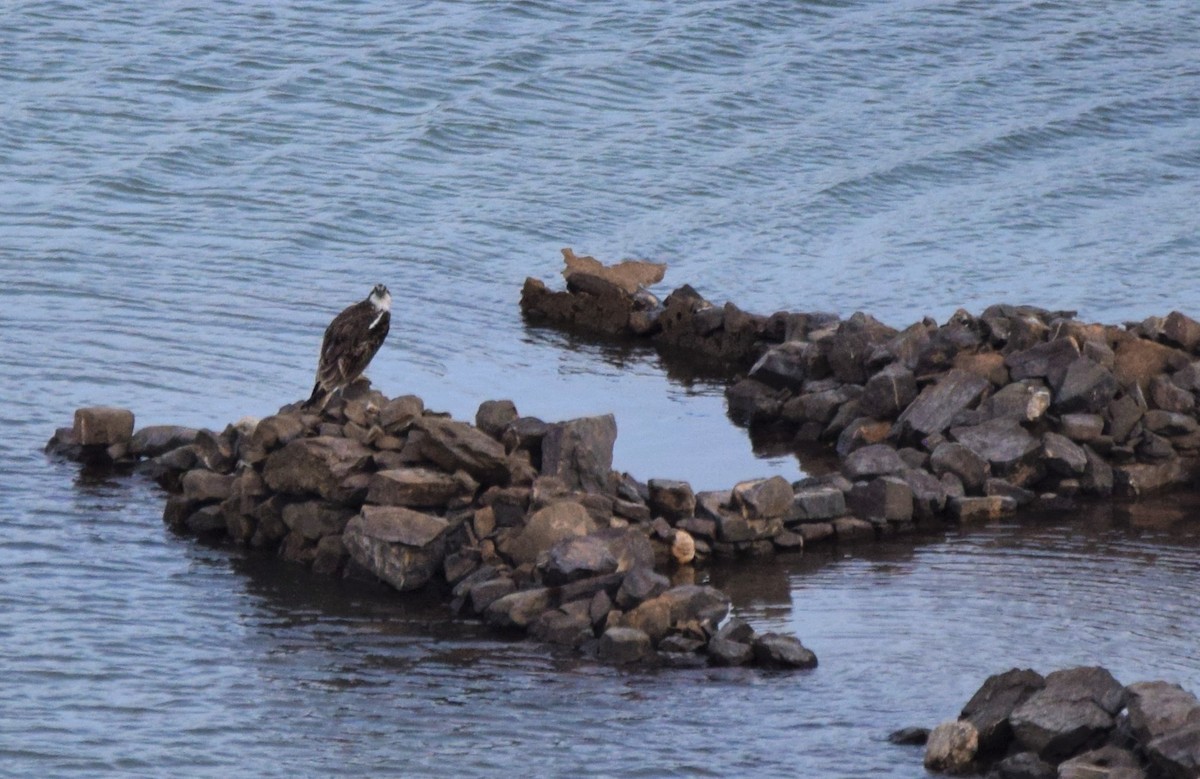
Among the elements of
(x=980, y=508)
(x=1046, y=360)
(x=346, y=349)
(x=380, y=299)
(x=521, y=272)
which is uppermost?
(x=380, y=299)

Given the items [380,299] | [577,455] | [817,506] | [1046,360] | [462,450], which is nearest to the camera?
[462,450]

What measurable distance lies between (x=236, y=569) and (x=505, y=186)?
17335 mm

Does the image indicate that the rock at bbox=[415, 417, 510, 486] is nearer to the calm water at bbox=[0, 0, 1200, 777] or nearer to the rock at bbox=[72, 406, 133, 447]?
the calm water at bbox=[0, 0, 1200, 777]

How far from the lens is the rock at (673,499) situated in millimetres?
13539

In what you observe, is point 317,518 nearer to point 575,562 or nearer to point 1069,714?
point 575,562

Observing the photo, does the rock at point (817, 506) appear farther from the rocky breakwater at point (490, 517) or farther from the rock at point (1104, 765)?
the rock at point (1104, 765)

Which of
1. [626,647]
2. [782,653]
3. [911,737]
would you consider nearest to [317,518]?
[626,647]

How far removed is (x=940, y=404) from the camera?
15766 millimetres

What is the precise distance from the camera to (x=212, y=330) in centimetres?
1995

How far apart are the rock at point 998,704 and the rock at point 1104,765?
416mm

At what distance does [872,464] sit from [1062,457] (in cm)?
161

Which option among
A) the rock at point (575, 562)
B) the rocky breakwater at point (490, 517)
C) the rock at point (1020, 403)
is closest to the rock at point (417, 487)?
the rocky breakwater at point (490, 517)

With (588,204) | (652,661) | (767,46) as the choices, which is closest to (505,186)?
(588,204)

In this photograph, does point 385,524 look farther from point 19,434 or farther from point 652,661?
point 19,434
